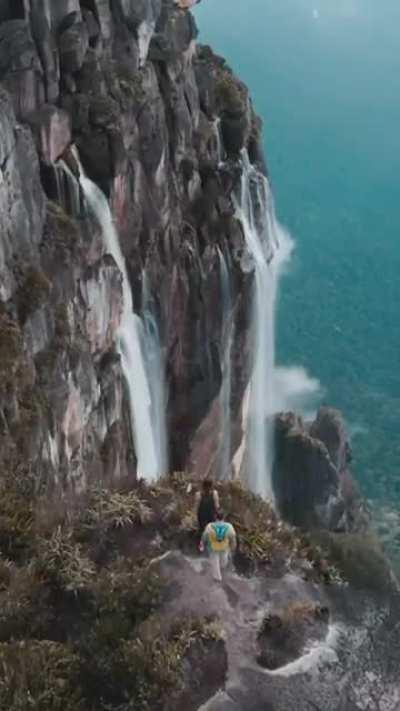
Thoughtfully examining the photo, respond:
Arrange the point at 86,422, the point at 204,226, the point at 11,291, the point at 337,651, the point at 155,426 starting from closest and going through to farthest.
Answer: the point at 337,651 < the point at 11,291 < the point at 86,422 < the point at 155,426 < the point at 204,226

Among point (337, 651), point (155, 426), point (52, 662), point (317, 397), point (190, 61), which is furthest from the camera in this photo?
point (317, 397)

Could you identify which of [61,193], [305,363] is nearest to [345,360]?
[305,363]

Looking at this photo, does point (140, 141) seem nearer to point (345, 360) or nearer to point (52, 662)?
point (52, 662)

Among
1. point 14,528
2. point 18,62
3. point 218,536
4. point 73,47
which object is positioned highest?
point 73,47

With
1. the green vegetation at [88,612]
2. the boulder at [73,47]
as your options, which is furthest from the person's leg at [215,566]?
the boulder at [73,47]

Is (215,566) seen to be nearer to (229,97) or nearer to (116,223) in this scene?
(116,223)

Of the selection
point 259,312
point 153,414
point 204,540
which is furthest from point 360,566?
point 259,312

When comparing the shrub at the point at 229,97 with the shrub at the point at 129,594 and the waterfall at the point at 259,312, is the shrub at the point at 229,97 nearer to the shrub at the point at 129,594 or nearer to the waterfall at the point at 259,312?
the waterfall at the point at 259,312
